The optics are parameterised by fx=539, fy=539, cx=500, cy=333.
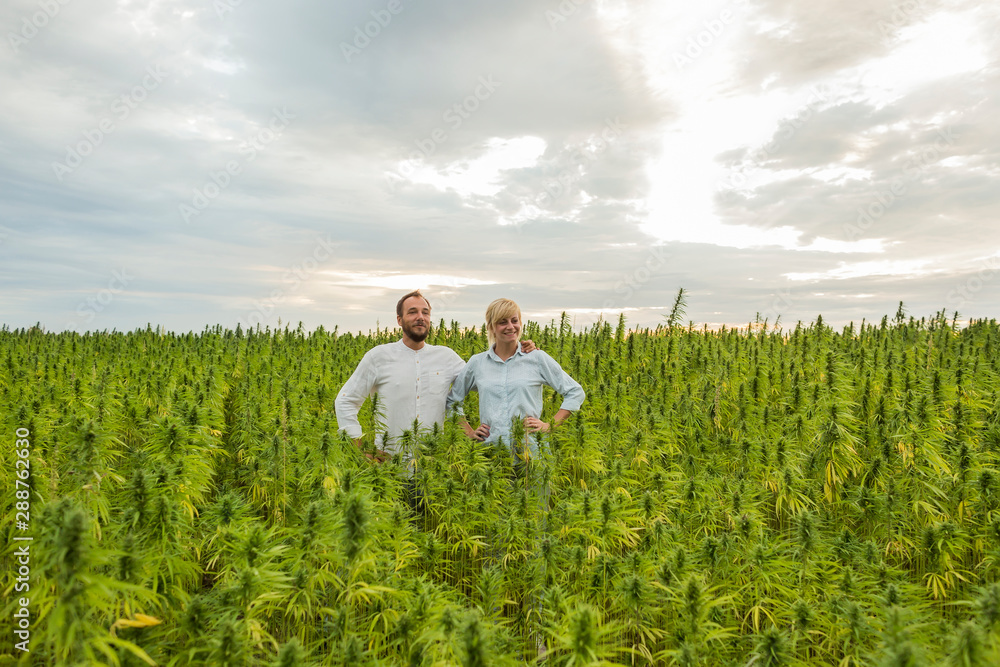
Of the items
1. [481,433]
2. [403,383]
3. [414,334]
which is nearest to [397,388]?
[403,383]

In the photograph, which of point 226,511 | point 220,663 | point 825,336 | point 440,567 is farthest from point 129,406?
point 825,336

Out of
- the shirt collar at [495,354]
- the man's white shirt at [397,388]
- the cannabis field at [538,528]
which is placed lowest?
the cannabis field at [538,528]

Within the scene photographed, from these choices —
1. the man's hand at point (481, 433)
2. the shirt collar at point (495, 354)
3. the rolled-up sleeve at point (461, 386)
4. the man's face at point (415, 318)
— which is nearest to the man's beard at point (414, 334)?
the man's face at point (415, 318)

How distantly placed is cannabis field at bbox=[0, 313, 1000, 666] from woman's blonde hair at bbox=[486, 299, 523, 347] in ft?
3.90

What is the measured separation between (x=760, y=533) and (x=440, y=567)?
9.29 feet

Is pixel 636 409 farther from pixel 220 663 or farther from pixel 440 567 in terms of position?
pixel 220 663

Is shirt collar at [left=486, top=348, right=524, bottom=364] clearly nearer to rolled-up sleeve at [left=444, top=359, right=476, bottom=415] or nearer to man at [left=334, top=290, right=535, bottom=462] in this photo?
man at [left=334, top=290, right=535, bottom=462]

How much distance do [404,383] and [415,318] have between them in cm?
73

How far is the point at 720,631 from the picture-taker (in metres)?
3.45

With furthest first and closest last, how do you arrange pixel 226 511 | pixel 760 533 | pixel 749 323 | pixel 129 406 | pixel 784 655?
pixel 749 323, pixel 129 406, pixel 760 533, pixel 226 511, pixel 784 655

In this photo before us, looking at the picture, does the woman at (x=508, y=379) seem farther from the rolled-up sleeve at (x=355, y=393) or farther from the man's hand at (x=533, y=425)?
the rolled-up sleeve at (x=355, y=393)

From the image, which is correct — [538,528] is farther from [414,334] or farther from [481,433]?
[414,334]

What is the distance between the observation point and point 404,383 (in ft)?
19.4

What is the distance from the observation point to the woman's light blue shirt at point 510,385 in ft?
18.7
